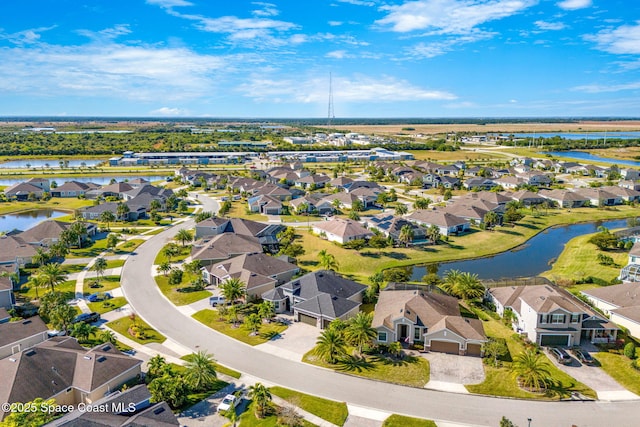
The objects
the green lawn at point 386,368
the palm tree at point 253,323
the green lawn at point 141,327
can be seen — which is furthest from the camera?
the palm tree at point 253,323

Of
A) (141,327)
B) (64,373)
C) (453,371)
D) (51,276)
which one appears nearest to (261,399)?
(64,373)

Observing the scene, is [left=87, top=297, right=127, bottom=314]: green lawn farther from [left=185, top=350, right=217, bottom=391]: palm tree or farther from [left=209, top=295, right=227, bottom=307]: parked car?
[left=185, top=350, right=217, bottom=391]: palm tree

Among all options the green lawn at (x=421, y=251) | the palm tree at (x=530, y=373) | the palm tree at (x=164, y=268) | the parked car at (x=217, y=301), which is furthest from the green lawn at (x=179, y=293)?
the palm tree at (x=530, y=373)

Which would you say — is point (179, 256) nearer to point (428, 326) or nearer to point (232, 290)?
point (232, 290)

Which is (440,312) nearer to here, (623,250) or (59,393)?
(59,393)

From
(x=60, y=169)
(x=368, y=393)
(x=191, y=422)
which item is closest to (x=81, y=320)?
(x=191, y=422)

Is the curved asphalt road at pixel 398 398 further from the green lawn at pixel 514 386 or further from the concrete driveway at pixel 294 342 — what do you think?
the concrete driveway at pixel 294 342
